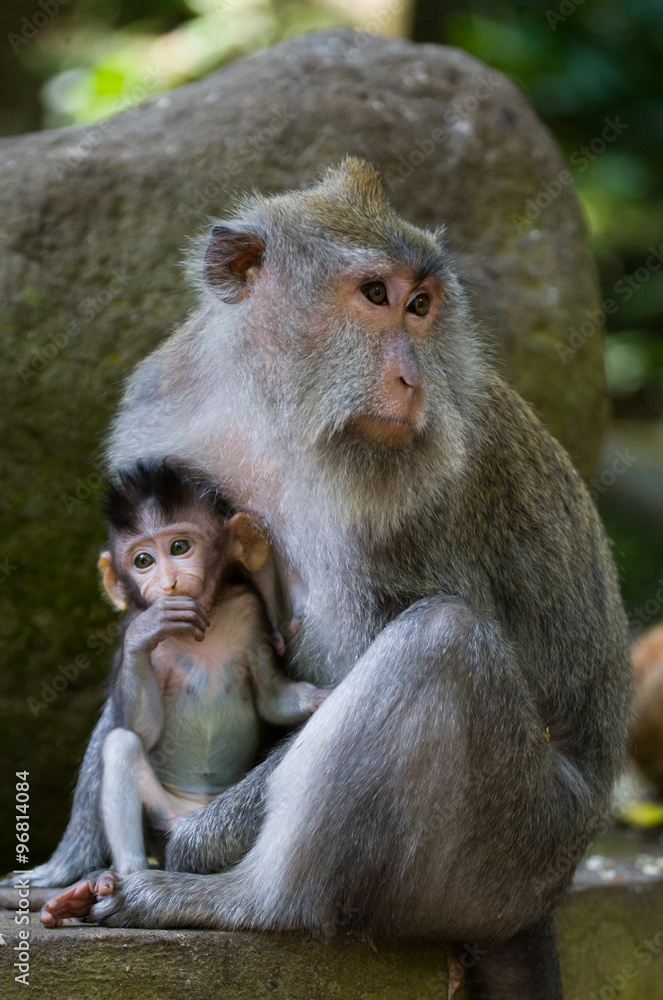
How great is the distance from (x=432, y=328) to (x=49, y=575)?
8.10 ft

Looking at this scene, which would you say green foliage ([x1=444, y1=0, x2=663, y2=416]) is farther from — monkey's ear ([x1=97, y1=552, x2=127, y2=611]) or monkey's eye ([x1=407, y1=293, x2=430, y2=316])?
monkey's ear ([x1=97, y1=552, x2=127, y2=611])

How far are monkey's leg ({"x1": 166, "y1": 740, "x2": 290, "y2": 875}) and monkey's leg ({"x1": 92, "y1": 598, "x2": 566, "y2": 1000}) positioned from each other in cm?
8

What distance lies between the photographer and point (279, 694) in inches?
165

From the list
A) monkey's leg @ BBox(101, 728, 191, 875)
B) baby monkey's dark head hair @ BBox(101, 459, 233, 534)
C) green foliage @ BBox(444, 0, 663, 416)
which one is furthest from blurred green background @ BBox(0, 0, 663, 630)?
monkey's leg @ BBox(101, 728, 191, 875)

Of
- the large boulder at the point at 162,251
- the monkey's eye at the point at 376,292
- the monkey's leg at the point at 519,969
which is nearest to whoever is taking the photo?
the monkey's eye at the point at 376,292

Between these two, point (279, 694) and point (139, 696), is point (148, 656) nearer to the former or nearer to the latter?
point (139, 696)

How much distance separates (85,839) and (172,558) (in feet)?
3.74

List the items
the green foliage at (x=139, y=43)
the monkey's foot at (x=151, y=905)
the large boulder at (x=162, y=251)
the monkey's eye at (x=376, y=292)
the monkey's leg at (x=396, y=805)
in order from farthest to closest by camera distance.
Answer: the green foliage at (x=139, y=43) → the large boulder at (x=162, y=251) → the monkey's eye at (x=376, y=292) → the monkey's foot at (x=151, y=905) → the monkey's leg at (x=396, y=805)

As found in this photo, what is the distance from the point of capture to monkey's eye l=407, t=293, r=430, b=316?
404 centimetres

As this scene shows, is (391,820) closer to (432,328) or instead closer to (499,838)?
(499,838)

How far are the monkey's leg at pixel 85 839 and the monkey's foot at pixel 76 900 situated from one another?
431 millimetres

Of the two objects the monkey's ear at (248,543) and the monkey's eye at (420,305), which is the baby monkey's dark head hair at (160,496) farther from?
the monkey's eye at (420,305)

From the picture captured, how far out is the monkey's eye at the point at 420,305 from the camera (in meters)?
4.04

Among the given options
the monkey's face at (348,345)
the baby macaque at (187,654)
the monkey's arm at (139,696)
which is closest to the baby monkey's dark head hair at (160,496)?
the baby macaque at (187,654)
